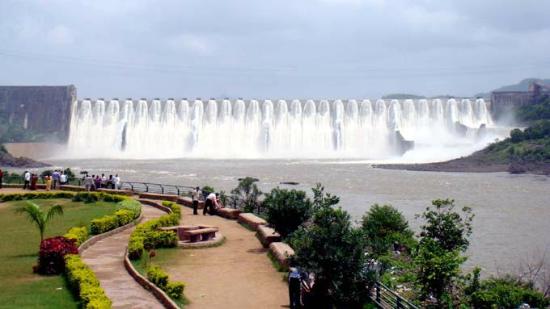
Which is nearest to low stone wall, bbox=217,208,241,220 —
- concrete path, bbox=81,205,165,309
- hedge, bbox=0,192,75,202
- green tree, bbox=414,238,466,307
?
concrete path, bbox=81,205,165,309

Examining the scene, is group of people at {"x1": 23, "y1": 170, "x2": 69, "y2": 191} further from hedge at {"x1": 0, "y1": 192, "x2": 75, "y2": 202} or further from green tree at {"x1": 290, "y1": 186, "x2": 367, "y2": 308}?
green tree at {"x1": 290, "y1": 186, "x2": 367, "y2": 308}

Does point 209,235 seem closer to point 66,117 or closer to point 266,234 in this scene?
point 266,234

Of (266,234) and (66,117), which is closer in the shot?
(266,234)

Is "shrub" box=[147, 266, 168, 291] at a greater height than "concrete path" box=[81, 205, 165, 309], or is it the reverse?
"shrub" box=[147, 266, 168, 291]

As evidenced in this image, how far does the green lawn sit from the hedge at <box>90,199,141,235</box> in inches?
39.0

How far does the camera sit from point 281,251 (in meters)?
13.3

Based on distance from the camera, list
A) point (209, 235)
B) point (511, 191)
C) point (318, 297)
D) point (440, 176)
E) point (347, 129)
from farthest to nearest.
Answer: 1. point (347, 129)
2. point (440, 176)
3. point (511, 191)
4. point (209, 235)
5. point (318, 297)

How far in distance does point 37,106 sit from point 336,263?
9620 cm

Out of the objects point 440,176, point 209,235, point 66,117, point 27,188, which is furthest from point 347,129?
point 209,235

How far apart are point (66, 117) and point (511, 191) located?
2441 inches

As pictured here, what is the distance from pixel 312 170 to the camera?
56.3 m

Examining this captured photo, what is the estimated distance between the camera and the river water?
832 inches

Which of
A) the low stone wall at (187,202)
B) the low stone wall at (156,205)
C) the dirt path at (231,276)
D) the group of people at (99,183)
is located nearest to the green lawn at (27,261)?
the low stone wall at (156,205)

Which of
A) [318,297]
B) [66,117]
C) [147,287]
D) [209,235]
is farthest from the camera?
[66,117]
